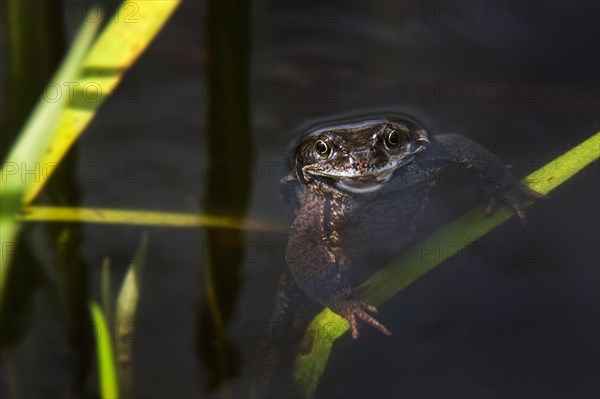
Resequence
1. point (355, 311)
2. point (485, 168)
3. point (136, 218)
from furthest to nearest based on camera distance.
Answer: point (136, 218) < point (485, 168) < point (355, 311)

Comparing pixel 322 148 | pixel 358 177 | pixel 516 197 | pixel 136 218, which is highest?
pixel 516 197

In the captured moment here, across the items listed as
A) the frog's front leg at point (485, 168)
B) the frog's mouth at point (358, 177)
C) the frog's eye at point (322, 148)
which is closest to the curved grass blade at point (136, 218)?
the frog's mouth at point (358, 177)

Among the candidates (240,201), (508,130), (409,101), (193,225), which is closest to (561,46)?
(508,130)

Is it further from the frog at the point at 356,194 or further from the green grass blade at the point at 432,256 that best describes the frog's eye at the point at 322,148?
the green grass blade at the point at 432,256

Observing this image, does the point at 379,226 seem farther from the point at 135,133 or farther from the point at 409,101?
the point at 135,133

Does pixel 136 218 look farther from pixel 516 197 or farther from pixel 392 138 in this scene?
pixel 516 197

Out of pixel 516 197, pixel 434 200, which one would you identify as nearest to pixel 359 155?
pixel 434 200
